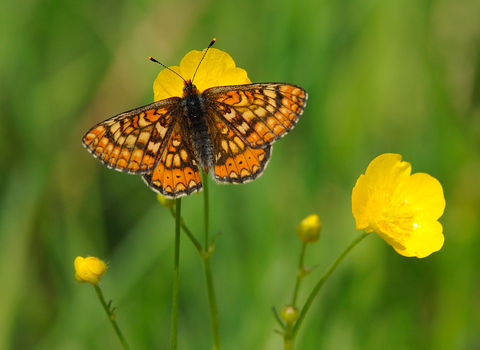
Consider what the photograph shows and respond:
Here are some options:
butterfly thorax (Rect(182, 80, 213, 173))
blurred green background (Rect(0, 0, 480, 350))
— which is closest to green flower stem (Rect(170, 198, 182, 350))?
butterfly thorax (Rect(182, 80, 213, 173))

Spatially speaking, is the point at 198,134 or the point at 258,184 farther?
the point at 258,184

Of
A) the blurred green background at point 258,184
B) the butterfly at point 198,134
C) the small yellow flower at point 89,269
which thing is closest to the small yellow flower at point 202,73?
the butterfly at point 198,134

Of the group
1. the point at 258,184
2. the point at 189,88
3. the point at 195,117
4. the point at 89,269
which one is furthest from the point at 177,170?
the point at 258,184

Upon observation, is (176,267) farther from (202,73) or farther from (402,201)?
(402,201)

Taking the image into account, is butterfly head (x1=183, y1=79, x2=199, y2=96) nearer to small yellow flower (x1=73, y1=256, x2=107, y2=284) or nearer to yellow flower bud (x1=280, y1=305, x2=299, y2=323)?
small yellow flower (x1=73, y1=256, x2=107, y2=284)

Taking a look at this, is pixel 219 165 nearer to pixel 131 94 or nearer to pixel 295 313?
pixel 295 313
